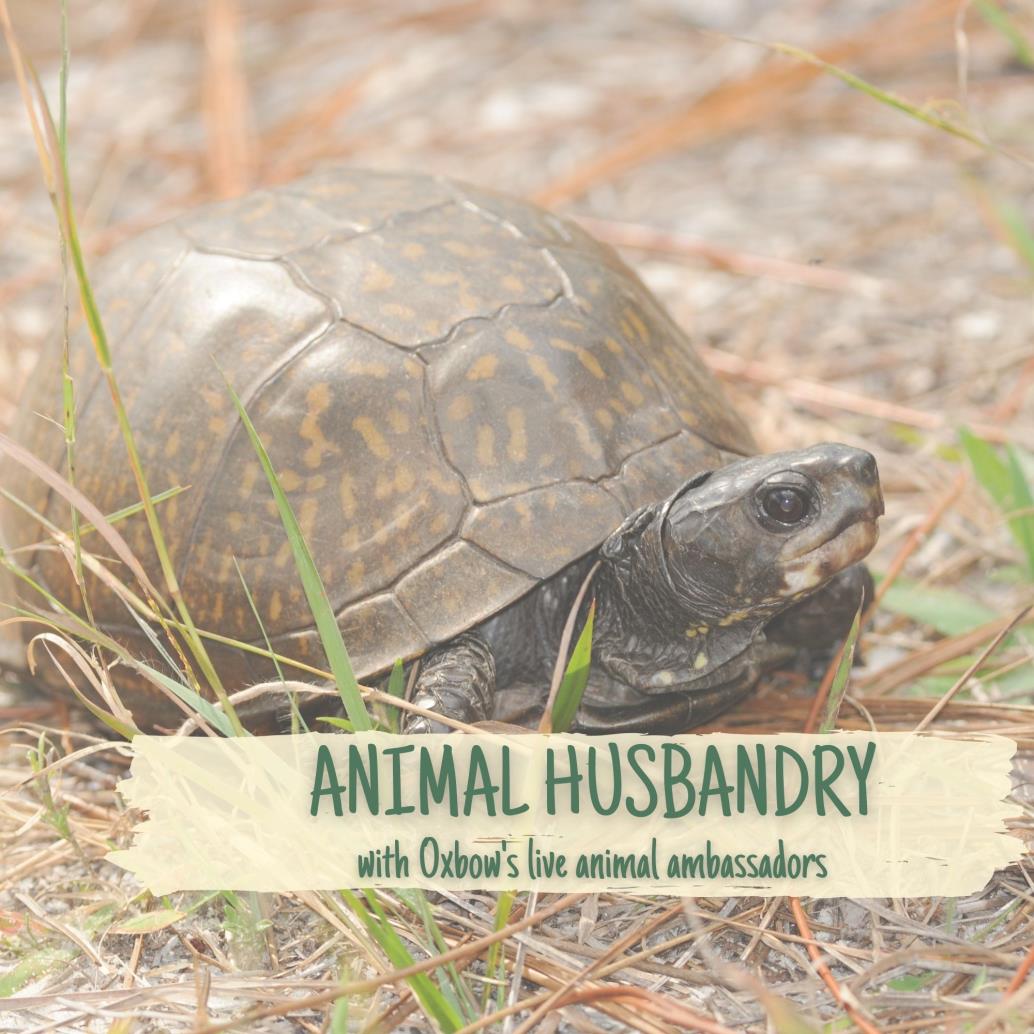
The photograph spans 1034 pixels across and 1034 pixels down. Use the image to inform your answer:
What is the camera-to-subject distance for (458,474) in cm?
214

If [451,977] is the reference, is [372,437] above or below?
above

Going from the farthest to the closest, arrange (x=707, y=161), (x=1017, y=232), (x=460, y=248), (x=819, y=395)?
(x=707, y=161)
(x=819, y=395)
(x=1017, y=232)
(x=460, y=248)

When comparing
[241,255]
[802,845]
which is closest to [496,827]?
[802,845]

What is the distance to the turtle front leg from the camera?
197cm

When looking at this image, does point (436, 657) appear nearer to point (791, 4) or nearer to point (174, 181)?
point (174, 181)

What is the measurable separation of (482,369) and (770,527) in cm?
60

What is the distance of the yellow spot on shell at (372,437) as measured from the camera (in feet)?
7.08

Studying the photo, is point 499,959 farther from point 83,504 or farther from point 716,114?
point 716,114

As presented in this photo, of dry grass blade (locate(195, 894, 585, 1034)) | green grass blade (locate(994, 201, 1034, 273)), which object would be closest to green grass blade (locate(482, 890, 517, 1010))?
dry grass blade (locate(195, 894, 585, 1034))

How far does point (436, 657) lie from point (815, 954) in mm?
784

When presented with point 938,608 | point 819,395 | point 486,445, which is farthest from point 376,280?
point 819,395

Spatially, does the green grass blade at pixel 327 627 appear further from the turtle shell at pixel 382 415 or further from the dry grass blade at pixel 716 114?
the dry grass blade at pixel 716 114

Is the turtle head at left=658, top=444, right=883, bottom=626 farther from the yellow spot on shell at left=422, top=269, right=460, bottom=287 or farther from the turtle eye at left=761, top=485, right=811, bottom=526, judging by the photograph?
the yellow spot on shell at left=422, top=269, right=460, bottom=287

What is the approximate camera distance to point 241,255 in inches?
95.4
